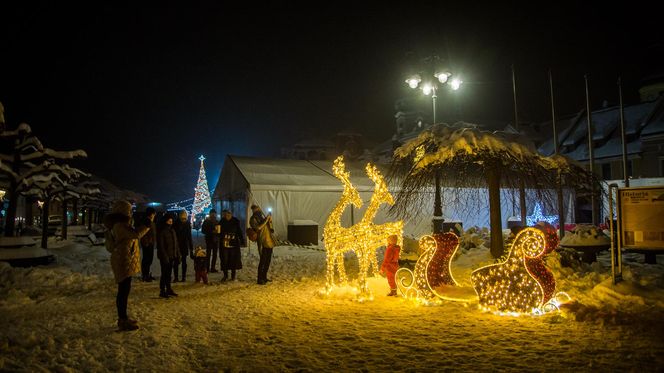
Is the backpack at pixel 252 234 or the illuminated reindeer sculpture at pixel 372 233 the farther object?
the backpack at pixel 252 234

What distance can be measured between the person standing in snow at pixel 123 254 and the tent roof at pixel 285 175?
42.6ft

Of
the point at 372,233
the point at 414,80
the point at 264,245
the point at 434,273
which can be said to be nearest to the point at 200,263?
the point at 264,245

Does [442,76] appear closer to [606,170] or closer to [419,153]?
[419,153]

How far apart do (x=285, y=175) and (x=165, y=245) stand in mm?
12932

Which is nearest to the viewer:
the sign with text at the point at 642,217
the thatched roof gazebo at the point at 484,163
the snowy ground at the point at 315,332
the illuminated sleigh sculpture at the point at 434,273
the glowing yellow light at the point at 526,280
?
the snowy ground at the point at 315,332

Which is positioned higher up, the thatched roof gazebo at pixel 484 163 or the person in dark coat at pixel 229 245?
the thatched roof gazebo at pixel 484 163

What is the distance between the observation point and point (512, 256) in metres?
6.46

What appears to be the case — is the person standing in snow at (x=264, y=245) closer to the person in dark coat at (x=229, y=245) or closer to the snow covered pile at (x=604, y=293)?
the person in dark coat at (x=229, y=245)

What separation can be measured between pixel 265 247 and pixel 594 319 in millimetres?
6629

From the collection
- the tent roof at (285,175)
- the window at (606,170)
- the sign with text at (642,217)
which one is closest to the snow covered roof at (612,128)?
the window at (606,170)

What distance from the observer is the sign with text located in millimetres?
7684

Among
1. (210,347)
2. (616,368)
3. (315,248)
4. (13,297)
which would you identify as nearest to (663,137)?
(315,248)

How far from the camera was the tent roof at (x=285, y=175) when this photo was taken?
65.7ft

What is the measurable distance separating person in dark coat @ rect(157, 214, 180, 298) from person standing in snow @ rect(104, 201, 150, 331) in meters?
2.22
